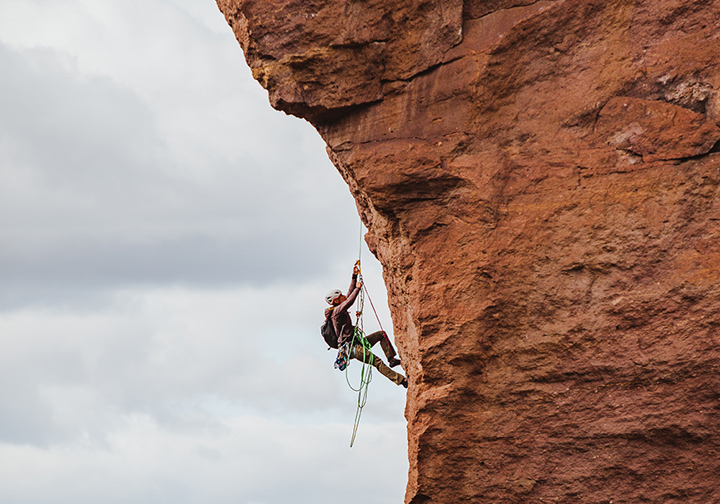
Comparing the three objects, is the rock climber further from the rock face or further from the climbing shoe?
the rock face

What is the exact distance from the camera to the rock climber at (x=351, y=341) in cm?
1202

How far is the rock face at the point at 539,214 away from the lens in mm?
9055

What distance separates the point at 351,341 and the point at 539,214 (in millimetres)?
3716

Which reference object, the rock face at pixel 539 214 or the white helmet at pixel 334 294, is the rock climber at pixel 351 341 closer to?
the white helmet at pixel 334 294

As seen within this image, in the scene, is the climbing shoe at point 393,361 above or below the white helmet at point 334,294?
below

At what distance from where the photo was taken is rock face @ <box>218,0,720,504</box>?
9.05 metres

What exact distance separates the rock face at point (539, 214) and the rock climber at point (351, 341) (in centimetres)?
183

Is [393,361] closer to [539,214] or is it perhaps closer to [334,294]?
[334,294]

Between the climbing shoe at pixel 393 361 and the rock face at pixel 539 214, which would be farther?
the climbing shoe at pixel 393 361

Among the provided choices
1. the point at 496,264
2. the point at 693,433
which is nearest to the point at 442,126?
the point at 496,264

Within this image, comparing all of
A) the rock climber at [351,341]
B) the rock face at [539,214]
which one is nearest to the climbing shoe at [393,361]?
the rock climber at [351,341]

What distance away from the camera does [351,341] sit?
39.6ft

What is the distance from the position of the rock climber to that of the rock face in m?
1.83

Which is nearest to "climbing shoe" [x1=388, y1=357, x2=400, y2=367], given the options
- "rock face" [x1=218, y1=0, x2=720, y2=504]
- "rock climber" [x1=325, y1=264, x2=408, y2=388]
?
"rock climber" [x1=325, y1=264, x2=408, y2=388]
